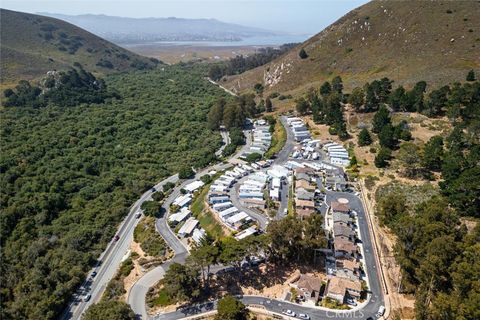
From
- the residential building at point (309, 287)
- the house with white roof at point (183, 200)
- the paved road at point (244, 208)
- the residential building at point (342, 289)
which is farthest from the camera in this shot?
the house with white roof at point (183, 200)

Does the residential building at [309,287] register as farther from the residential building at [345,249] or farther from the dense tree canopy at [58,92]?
the dense tree canopy at [58,92]

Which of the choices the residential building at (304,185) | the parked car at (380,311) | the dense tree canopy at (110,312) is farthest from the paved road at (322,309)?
the residential building at (304,185)

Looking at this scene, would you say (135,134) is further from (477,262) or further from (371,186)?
(477,262)

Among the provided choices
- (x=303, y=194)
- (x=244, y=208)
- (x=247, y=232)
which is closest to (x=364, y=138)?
(x=303, y=194)

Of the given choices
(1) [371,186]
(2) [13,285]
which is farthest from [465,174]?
(2) [13,285]

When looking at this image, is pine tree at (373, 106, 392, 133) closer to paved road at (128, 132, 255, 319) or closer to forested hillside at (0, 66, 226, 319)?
forested hillside at (0, 66, 226, 319)

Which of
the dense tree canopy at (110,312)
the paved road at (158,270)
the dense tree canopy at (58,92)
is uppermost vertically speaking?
the dense tree canopy at (58,92)
